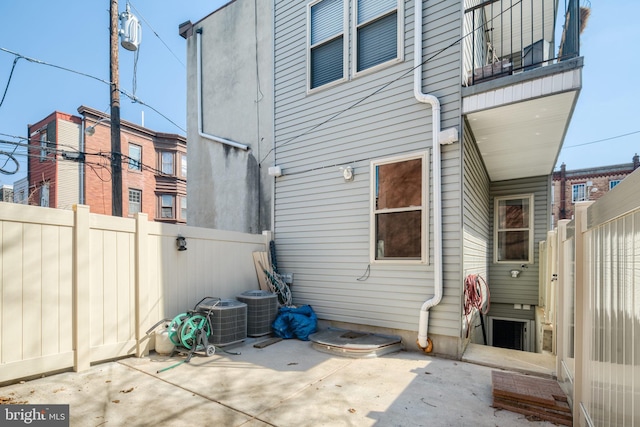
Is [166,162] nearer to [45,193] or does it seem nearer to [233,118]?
[45,193]

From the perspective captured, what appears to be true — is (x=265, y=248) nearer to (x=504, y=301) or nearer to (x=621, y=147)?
(x=504, y=301)

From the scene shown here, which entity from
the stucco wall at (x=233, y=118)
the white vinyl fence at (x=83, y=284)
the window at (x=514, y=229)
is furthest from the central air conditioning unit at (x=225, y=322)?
the window at (x=514, y=229)

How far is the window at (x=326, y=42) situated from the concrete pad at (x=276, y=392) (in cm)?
439

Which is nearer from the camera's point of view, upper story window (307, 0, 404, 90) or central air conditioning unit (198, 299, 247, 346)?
central air conditioning unit (198, 299, 247, 346)

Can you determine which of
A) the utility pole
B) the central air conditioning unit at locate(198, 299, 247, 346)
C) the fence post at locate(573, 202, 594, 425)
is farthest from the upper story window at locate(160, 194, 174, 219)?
the fence post at locate(573, 202, 594, 425)

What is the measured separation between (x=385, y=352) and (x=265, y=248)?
2.72m

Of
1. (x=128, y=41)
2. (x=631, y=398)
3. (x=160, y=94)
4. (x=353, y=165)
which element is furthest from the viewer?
(x=160, y=94)

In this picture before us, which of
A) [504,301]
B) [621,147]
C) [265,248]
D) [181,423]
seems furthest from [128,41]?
[621,147]

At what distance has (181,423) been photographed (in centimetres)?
241

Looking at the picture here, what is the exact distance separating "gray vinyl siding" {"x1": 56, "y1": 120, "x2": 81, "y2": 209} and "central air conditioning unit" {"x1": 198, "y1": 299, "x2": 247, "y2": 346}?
1450 cm

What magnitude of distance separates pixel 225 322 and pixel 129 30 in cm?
645

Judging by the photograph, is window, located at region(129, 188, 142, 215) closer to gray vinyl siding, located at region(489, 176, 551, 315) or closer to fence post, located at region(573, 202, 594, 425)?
gray vinyl siding, located at region(489, 176, 551, 315)

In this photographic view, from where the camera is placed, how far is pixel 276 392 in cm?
297

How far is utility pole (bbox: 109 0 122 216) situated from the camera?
624 cm
